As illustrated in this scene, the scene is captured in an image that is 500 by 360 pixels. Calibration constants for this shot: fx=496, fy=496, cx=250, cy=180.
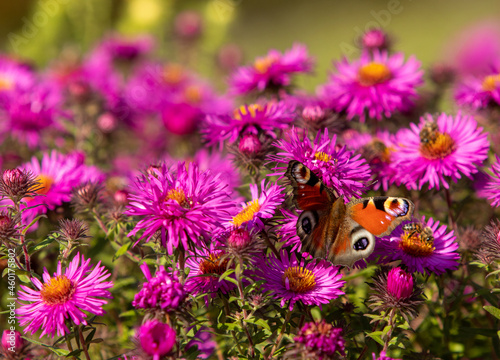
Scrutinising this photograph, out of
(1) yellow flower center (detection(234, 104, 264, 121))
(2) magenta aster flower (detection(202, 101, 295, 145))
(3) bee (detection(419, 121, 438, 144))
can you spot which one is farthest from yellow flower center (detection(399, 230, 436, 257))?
(1) yellow flower center (detection(234, 104, 264, 121))

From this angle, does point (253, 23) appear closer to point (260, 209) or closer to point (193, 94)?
point (193, 94)

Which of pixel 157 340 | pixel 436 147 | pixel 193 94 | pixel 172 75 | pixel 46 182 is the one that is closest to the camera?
pixel 157 340

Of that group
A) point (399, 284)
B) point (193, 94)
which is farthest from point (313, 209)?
point (193, 94)

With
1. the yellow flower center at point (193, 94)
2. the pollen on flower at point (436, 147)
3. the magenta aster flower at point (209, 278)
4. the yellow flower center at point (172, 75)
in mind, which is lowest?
the magenta aster flower at point (209, 278)

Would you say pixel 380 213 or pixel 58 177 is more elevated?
pixel 58 177

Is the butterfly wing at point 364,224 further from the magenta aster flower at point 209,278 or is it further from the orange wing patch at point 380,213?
the magenta aster flower at point 209,278

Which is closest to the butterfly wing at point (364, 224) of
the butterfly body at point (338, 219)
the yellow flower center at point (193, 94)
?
the butterfly body at point (338, 219)
